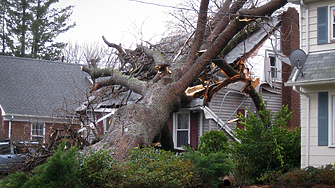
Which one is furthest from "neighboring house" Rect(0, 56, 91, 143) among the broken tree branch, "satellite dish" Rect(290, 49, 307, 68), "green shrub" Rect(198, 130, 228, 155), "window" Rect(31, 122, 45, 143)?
"satellite dish" Rect(290, 49, 307, 68)

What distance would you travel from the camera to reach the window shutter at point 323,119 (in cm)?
963

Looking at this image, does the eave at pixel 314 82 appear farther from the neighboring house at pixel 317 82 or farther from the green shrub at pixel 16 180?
the green shrub at pixel 16 180

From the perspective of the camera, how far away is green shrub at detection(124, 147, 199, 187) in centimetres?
688

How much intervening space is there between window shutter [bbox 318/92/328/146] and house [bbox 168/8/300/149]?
15.6 ft

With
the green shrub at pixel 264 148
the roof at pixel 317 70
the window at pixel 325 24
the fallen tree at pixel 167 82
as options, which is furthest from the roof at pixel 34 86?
the window at pixel 325 24

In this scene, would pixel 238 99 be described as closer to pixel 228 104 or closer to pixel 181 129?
pixel 228 104

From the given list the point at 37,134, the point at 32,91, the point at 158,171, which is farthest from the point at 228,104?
the point at 32,91

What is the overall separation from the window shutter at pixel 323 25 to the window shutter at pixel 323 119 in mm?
1609

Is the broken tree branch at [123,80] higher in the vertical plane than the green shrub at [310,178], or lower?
higher

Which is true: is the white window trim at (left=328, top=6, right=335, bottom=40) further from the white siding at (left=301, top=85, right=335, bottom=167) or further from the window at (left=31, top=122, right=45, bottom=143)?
the window at (left=31, top=122, right=45, bottom=143)

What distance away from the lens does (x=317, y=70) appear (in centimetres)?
981

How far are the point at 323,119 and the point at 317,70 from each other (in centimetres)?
132

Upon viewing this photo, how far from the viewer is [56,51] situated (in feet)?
117

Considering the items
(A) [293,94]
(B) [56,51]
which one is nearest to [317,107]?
(A) [293,94]
